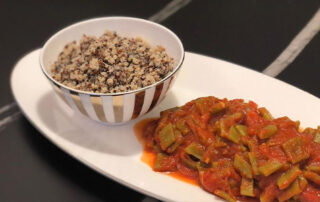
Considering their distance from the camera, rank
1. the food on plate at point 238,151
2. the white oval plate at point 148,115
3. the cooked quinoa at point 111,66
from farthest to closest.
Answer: the cooked quinoa at point 111,66 < the white oval plate at point 148,115 < the food on plate at point 238,151

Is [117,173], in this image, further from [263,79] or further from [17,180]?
[263,79]

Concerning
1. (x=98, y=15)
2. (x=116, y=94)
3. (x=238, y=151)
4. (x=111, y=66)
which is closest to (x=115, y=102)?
(x=116, y=94)

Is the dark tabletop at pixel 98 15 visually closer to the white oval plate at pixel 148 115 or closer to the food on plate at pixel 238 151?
the white oval plate at pixel 148 115

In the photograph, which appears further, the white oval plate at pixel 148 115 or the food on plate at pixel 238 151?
the white oval plate at pixel 148 115

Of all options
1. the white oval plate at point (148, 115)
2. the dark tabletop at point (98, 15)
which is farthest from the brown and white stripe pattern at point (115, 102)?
the dark tabletop at point (98, 15)

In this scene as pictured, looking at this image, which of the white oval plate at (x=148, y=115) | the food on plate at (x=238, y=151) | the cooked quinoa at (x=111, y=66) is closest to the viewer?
the food on plate at (x=238, y=151)
